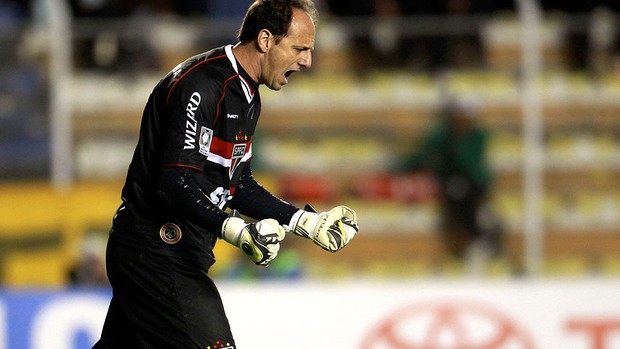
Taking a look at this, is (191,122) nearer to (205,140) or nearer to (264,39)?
(205,140)

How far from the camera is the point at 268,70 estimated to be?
179 inches

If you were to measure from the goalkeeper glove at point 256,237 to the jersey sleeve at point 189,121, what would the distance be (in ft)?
1.09

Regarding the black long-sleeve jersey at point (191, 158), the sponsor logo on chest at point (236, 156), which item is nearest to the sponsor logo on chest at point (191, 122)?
the black long-sleeve jersey at point (191, 158)

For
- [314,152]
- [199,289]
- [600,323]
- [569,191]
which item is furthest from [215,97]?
[569,191]

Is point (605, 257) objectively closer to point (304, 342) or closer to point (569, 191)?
point (569, 191)

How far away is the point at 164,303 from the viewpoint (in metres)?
4.53

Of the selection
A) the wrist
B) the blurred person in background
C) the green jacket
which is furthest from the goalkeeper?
the green jacket

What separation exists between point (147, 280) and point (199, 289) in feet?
0.70

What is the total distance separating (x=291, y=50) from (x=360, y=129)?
16.5 feet

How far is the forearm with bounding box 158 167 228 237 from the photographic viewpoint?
Answer: 4.25m

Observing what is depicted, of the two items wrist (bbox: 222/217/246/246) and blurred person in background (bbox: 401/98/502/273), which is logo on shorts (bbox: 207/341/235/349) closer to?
wrist (bbox: 222/217/246/246)

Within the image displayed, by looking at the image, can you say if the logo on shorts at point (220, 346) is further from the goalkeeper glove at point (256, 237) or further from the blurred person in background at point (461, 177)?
the blurred person in background at point (461, 177)

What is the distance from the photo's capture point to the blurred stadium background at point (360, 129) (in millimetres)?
9102

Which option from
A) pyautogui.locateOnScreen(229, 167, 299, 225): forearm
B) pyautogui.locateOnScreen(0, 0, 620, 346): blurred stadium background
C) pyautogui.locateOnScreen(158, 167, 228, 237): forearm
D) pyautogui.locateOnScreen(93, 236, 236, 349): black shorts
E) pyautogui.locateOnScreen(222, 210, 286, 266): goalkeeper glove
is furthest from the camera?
pyautogui.locateOnScreen(0, 0, 620, 346): blurred stadium background
